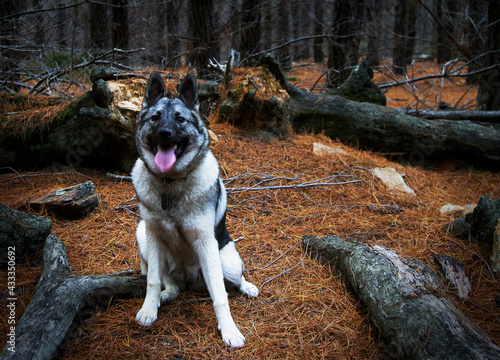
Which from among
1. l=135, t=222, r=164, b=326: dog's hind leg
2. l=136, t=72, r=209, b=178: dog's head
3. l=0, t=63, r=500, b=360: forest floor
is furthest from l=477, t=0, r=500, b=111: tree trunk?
l=135, t=222, r=164, b=326: dog's hind leg

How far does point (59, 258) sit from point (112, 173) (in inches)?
102

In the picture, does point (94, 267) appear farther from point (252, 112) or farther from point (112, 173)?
point (252, 112)

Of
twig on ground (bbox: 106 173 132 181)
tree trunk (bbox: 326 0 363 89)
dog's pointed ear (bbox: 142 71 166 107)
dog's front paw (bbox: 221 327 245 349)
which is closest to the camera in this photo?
dog's front paw (bbox: 221 327 245 349)

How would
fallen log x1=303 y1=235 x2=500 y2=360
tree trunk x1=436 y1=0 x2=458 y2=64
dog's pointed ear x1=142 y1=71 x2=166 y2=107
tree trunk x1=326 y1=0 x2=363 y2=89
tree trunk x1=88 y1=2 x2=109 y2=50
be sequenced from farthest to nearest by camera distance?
1. tree trunk x1=326 y1=0 x2=363 y2=89
2. tree trunk x1=88 y1=2 x2=109 y2=50
3. tree trunk x1=436 y1=0 x2=458 y2=64
4. dog's pointed ear x1=142 y1=71 x2=166 y2=107
5. fallen log x1=303 y1=235 x2=500 y2=360

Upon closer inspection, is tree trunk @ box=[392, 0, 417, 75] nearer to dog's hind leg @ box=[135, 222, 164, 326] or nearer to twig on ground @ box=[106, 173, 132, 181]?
twig on ground @ box=[106, 173, 132, 181]

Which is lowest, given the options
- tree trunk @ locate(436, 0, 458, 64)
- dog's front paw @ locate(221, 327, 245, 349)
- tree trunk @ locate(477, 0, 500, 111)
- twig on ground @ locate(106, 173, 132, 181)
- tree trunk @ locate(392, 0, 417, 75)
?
dog's front paw @ locate(221, 327, 245, 349)

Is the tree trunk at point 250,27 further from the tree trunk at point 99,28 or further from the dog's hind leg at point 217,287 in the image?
the dog's hind leg at point 217,287

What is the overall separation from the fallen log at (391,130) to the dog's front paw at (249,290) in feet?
14.1

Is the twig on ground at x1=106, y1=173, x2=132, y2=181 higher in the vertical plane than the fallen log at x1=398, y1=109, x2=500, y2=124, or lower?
A: lower

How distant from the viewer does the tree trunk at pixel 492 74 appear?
23.7 feet

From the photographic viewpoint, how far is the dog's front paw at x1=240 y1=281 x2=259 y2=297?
294 centimetres

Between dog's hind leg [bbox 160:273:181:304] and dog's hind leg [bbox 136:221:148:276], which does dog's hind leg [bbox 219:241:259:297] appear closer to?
dog's hind leg [bbox 160:273:181:304]

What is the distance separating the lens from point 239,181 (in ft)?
16.7

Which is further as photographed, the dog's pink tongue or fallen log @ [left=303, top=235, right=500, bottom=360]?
the dog's pink tongue
